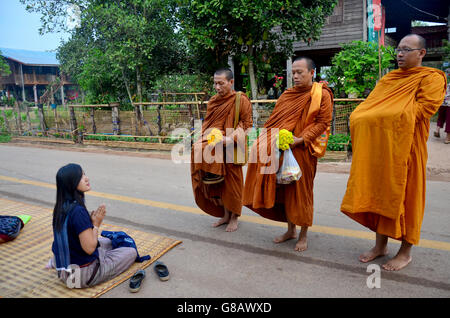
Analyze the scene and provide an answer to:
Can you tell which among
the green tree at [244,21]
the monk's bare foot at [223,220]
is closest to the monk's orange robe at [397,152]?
the monk's bare foot at [223,220]

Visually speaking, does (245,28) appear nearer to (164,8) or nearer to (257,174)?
(164,8)

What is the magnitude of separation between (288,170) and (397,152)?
3.01 feet

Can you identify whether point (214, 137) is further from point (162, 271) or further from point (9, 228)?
point (9, 228)

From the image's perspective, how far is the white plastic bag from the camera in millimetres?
3250

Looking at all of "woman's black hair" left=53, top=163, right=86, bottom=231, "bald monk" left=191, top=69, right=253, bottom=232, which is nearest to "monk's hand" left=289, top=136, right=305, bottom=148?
"bald monk" left=191, top=69, right=253, bottom=232

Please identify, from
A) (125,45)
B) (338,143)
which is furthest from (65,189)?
(125,45)

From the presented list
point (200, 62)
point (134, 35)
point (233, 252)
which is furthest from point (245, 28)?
point (233, 252)

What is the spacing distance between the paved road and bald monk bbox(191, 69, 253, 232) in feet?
1.33

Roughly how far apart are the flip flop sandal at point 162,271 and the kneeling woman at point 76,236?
352mm

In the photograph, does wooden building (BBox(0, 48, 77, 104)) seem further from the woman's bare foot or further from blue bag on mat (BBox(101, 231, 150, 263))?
the woman's bare foot

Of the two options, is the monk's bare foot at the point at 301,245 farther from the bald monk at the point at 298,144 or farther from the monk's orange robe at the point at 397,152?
the monk's orange robe at the point at 397,152

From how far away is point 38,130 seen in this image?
45.3 ft

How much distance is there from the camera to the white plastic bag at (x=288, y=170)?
325 cm

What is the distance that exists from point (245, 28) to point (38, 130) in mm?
8983
